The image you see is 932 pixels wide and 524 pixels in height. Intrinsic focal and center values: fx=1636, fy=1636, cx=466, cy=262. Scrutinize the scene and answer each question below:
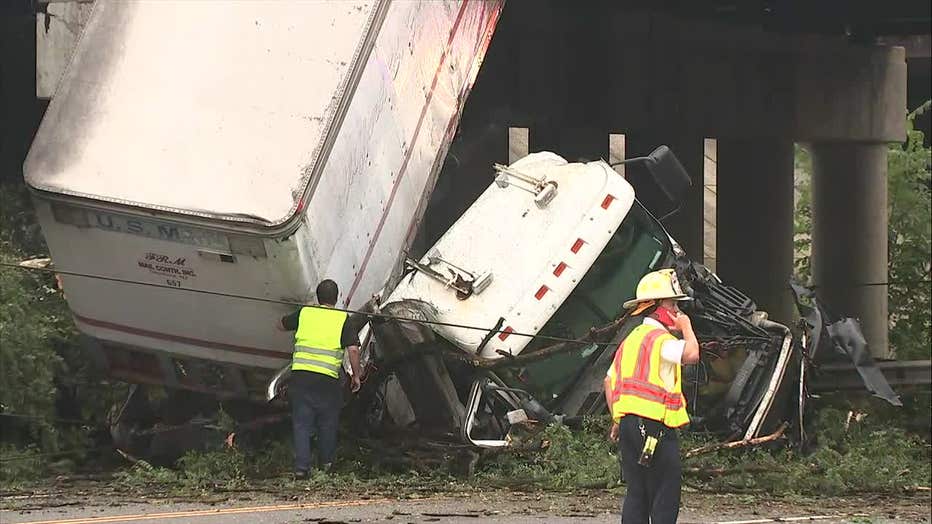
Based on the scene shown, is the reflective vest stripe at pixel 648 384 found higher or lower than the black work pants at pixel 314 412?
higher

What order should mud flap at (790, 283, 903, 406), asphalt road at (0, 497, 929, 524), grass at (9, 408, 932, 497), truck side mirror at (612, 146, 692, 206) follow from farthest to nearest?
mud flap at (790, 283, 903, 406) < truck side mirror at (612, 146, 692, 206) < grass at (9, 408, 932, 497) < asphalt road at (0, 497, 929, 524)

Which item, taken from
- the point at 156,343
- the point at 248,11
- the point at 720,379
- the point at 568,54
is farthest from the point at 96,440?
the point at 568,54

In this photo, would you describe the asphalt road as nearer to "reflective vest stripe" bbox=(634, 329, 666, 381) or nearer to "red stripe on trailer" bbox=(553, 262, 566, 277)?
"red stripe on trailer" bbox=(553, 262, 566, 277)

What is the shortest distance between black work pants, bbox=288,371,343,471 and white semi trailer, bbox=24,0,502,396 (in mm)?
277

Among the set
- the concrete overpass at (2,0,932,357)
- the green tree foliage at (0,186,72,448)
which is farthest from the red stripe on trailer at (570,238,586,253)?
the green tree foliage at (0,186,72,448)

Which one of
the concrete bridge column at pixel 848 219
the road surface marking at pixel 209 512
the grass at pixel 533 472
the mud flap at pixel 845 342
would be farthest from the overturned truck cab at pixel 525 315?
the concrete bridge column at pixel 848 219

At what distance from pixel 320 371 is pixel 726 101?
13.7 metres

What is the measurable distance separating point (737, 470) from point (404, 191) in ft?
9.63

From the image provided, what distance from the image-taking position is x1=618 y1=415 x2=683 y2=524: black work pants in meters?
6.91

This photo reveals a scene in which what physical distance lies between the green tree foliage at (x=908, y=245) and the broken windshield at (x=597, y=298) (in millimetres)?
6985

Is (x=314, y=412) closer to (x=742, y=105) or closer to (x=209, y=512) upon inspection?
(x=209, y=512)

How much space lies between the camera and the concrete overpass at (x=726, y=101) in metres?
17.2

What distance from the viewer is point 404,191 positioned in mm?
11281

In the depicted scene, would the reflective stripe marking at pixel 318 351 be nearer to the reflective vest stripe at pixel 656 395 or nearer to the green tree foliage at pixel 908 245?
the reflective vest stripe at pixel 656 395
